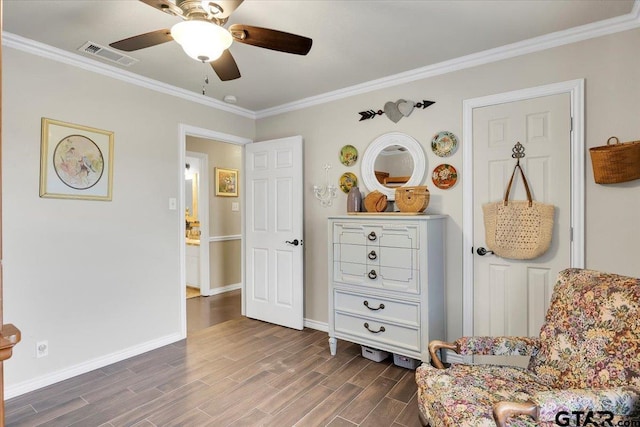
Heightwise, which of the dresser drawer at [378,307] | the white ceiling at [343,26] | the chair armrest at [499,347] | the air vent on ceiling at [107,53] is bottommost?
the dresser drawer at [378,307]

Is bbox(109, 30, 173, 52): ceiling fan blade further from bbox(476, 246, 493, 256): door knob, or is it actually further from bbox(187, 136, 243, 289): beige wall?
bbox(187, 136, 243, 289): beige wall

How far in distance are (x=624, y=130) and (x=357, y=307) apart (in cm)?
223

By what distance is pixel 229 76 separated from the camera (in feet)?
7.41

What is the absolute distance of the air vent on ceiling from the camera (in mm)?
2619

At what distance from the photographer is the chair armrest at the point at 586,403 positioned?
1.27m

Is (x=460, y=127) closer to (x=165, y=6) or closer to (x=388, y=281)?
(x=388, y=281)

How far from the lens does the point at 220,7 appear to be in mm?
1665

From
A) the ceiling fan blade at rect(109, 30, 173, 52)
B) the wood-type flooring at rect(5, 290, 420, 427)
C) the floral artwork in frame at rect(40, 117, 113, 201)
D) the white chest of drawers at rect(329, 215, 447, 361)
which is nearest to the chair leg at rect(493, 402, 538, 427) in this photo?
the wood-type flooring at rect(5, 290, 420, 427)

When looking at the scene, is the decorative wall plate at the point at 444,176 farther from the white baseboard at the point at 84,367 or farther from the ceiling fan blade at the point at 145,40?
the white baseboard at the point at 84,367

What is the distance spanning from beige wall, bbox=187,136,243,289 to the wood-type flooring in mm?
2186


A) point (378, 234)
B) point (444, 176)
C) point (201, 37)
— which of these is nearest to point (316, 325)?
point (378, 234)

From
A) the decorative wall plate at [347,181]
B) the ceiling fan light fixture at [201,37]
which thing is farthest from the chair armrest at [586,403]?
the decorative wall plate at [347,181]

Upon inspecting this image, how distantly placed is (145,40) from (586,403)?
8.33ft

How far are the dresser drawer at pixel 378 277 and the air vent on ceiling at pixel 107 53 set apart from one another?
234cm
